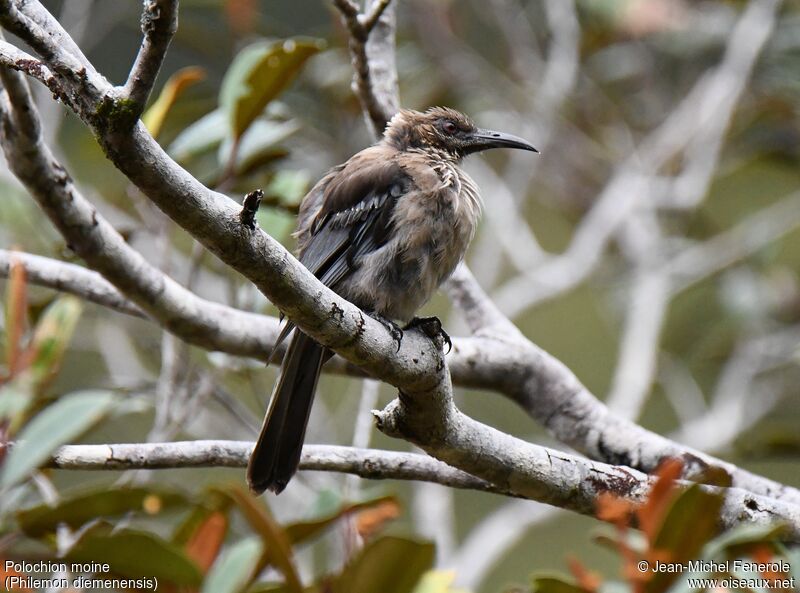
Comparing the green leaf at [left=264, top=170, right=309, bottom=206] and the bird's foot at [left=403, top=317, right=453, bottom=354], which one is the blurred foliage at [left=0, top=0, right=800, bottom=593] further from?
the bird's foot at [left=403, top=317, right=453, bottom=354]

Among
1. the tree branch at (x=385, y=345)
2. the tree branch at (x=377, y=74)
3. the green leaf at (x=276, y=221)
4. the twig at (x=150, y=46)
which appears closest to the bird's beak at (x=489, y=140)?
the tree branch at (x=377, y=74)

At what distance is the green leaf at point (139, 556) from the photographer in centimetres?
210

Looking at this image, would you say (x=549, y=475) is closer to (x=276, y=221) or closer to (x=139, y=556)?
(x=139, y=556)

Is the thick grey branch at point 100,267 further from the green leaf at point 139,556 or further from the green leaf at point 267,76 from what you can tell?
the green leaf at point 139,556

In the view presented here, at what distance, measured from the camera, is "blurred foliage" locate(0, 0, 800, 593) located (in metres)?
2.33

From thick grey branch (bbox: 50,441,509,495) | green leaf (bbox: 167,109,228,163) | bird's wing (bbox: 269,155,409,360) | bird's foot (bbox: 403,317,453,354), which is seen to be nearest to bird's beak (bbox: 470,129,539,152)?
bird's wing (bbox: 269,155,409,360)

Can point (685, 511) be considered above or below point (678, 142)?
below

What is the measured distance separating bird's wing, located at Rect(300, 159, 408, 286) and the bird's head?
413 millimetres

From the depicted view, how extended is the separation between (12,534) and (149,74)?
1.22m

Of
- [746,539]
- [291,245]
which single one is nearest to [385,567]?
[746,539]

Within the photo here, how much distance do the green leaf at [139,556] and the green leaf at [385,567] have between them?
315mm

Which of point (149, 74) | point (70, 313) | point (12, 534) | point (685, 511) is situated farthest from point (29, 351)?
point (685, 511)

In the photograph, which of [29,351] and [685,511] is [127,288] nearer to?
[29,351]

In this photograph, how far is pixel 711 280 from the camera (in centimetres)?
613
